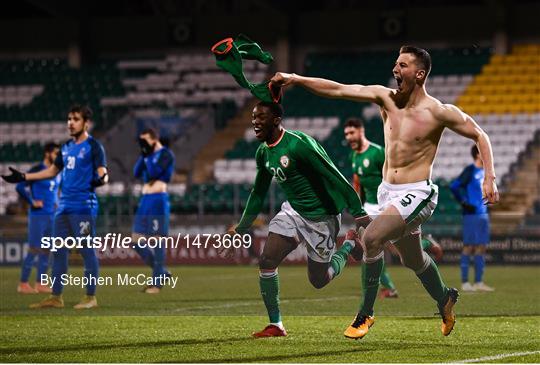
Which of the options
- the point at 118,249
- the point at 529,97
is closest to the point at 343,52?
the point at 529,97

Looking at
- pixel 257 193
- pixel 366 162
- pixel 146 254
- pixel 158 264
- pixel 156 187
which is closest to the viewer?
pixel 257 193

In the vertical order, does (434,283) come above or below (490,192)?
below

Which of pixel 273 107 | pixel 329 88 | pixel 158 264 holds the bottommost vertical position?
pixel 158 264

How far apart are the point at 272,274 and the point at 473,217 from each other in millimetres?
7237

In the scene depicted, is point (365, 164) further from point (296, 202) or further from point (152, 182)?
point (296, 202)

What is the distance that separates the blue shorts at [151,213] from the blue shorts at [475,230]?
4.29m

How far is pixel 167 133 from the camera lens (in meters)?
31.4

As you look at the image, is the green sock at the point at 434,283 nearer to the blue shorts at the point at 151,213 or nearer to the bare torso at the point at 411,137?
the bare torso at the point at 411,137

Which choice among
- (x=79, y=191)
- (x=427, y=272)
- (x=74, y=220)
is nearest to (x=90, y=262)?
Result: (x=74, y=220)

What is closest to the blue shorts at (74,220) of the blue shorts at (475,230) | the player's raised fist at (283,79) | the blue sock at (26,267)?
the blue sock at (26,267)

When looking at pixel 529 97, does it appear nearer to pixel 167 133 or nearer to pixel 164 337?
pixel 167 133

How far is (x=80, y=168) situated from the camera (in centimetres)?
1318

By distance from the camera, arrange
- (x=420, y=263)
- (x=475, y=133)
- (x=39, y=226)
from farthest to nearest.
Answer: (x=39, y=226) < (x=420, y=263) < (x=475, y=133)

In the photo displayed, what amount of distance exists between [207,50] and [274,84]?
27216 mm
